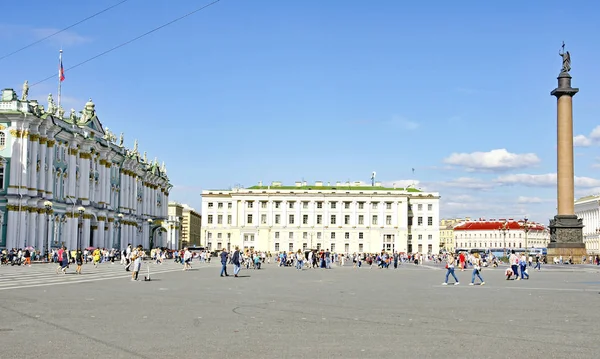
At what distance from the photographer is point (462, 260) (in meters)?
51.4

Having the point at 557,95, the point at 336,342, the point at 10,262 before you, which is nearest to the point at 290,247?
the point at 557,95

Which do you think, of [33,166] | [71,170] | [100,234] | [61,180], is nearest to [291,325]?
[33,166]

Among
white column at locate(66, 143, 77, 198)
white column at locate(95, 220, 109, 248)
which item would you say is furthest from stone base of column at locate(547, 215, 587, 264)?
white column at locate(66, 143, 77, 198)

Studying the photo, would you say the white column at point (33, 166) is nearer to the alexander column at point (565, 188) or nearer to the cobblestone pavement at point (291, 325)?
the cobblestone pavement at point (291, 325)

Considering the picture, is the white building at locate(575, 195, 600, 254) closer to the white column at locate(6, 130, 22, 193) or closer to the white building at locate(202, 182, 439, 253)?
the white building at locate(202, 182, 439, 253)

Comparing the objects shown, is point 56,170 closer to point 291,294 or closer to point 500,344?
point 291,294

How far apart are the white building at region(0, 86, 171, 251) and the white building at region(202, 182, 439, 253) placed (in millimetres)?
55428

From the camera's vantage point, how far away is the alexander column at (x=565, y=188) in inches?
2891

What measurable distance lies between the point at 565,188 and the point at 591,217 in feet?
396

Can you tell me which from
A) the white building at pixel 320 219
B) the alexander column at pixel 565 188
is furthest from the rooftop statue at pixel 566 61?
the white building at pixel 320 219

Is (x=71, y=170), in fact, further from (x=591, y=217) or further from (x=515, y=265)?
(x=591, y=217)

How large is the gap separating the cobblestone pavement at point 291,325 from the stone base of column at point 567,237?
52394 mm

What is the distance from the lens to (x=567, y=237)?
74.8 metres

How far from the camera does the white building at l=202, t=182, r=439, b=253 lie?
155 metres
